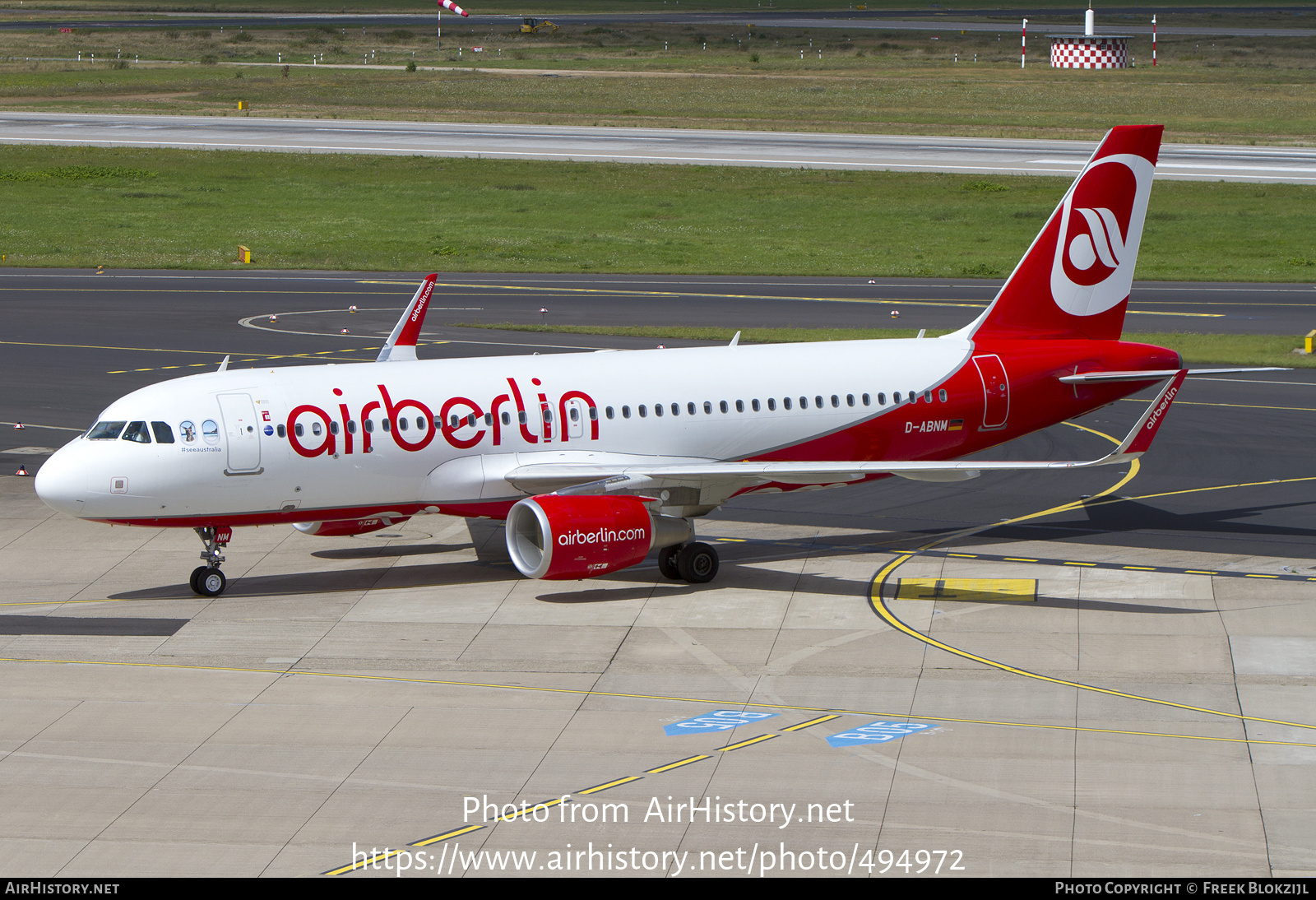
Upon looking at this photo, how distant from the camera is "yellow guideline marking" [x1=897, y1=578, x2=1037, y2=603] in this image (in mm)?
31328

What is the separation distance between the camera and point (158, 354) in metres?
55.5

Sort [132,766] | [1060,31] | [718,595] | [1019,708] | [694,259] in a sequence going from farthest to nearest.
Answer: [1060,31] → [694,259] → [718,595] → [1019,708] → [132,766]

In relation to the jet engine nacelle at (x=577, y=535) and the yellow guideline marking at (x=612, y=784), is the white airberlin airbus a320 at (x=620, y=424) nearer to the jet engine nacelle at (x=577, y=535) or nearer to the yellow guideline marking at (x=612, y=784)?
the jet engine nacelle at (x=577, y=535)

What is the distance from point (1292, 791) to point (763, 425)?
49.4ft

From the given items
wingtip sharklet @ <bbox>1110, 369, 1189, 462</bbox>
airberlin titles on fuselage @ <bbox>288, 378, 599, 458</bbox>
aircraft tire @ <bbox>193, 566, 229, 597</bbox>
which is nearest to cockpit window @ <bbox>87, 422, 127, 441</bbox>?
airberlin titles on fuselage @ <bbox>288, 378, 599, 458</bbox>

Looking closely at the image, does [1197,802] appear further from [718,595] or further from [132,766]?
[132,766]

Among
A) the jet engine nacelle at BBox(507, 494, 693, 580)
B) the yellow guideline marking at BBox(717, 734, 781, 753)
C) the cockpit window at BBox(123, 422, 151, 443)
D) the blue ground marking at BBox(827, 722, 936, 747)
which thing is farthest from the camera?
the cockpit window at BBox(123, 422, 151, 443)

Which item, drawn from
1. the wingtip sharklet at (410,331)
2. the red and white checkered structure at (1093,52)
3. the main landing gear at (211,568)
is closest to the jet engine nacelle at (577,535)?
the main landing gear at (211,568)

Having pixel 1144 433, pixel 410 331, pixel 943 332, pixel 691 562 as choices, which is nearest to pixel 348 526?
pixel 410 331

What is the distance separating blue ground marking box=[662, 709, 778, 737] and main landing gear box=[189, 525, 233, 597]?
11578 millimetres

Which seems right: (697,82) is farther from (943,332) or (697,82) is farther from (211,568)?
(211,568)

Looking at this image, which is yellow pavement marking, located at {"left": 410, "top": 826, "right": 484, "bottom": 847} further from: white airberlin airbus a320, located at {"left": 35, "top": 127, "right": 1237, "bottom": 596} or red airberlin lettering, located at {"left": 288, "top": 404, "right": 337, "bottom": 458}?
red airberlin lettering, located at {"left": 288, "top": 404, "right": 337, "bottom": 458}

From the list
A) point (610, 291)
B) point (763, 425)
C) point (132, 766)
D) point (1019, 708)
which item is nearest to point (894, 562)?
point (763, 425)

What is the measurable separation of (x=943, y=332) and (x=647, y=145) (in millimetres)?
56548
